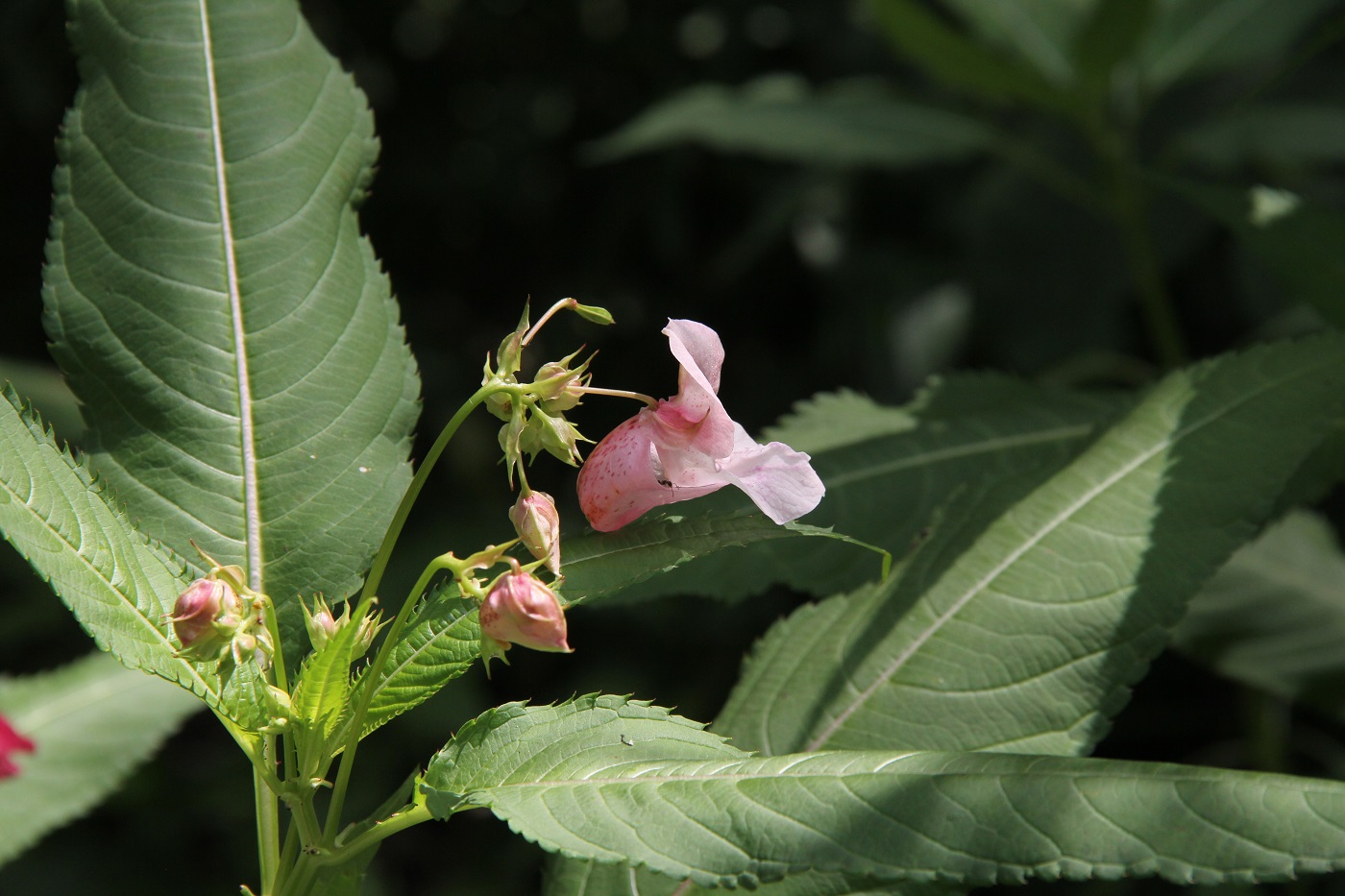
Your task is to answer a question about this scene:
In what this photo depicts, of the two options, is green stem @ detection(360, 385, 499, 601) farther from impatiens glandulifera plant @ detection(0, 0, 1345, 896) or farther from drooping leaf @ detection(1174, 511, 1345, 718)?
drooping leaf @ detection(1174, 511, 1345, 718)

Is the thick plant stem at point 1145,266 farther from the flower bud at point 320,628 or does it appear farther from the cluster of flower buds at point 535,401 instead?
the flower bud at point 320,628

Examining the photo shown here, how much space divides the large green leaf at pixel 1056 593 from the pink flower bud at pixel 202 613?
0.51 meters

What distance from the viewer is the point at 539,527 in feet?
2.73

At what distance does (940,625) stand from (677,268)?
2.22m

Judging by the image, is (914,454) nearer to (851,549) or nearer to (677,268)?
(851,549)

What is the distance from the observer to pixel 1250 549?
69.9 inches

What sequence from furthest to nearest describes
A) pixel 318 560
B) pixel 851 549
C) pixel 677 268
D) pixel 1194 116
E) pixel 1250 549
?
pixel 677 268, pixel 1194 116, pixel 1250 549, pixel 851 549, pixel 318 560

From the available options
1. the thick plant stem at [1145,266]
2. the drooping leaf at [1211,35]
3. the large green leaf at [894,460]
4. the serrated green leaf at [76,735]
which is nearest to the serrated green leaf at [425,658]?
the large green leaf at [894,460]

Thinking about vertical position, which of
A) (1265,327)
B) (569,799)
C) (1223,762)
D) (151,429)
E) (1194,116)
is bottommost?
(1223,762)

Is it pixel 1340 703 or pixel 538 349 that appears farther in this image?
pixel 538 349

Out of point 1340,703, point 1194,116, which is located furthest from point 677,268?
point 1340,703

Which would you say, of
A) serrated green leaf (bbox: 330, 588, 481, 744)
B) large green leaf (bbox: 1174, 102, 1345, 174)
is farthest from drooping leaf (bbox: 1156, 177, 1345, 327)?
serrated green leaf (bbox: 330, 588, 481, 744)

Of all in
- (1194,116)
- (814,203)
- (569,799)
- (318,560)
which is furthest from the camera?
(814,203)

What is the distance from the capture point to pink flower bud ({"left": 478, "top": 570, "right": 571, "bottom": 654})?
756 mm
